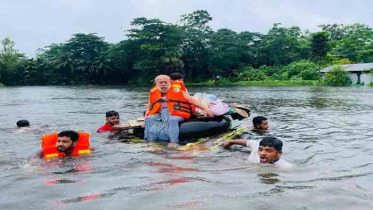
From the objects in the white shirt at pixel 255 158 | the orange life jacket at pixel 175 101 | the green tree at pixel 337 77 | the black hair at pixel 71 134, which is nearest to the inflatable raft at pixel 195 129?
the orange life jacket at pixel 175 101

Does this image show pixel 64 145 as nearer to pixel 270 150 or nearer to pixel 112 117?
pixel 112 117

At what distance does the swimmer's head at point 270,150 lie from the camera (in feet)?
19.0

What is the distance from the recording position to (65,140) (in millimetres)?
6332

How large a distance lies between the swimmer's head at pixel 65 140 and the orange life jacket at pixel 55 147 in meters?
0.14

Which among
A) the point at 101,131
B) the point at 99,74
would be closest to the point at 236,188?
the point at 101,131

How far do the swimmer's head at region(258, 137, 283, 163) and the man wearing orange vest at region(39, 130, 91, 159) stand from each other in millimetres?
3034

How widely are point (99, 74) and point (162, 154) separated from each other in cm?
5172

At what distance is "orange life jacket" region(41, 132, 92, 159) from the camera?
255 inches

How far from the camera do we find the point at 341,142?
8.20 m

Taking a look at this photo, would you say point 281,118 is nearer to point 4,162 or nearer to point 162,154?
point 162,154

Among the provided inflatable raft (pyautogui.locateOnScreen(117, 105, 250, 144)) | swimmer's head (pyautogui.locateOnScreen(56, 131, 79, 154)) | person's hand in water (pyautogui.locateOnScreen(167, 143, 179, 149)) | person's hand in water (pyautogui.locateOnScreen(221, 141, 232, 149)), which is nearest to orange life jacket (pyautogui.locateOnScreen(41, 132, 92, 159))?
swimmer's head (pyautogui.locateOnScreen(56, 131, 79, 154))

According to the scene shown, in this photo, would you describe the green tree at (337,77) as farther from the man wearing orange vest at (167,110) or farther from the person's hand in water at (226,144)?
the person's hand in water at (226,144)

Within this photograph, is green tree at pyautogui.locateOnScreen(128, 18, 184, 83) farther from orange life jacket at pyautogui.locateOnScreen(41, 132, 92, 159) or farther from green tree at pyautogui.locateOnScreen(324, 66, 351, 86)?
orange life jacket at pyautogui.locateOnScreen(41, 132, 92, 159)

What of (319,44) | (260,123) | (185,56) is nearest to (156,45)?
(185,56)
